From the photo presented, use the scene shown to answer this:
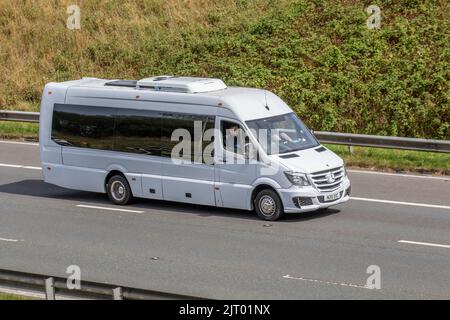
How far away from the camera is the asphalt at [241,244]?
14273 mm

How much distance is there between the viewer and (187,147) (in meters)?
19.2

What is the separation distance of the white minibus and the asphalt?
45 centimetres

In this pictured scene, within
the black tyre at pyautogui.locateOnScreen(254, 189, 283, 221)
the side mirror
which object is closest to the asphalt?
the black tyre at pyautogui.locateOnScreen(254, 189, 283, 221)

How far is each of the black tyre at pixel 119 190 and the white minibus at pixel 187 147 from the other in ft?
0.07

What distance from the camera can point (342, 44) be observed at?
100 feet

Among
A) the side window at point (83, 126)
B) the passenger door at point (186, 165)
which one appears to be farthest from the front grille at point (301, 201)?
the side window at point (83, 126)

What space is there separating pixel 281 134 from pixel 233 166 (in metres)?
1.16

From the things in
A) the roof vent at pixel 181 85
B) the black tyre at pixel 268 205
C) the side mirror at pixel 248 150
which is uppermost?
the roof vent at pixel 181 85

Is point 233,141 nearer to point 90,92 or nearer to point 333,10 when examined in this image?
point 90,92

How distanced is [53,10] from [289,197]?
76.1ft

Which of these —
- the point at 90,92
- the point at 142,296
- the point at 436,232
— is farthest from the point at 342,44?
the point at 142,296

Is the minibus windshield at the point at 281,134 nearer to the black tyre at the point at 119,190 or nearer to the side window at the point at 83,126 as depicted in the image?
the black tyre at the point at 119,190

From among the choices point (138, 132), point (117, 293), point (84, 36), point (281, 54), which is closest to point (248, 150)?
point (138, 132)

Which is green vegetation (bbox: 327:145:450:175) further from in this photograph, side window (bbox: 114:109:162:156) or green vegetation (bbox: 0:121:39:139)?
green vegetation (bbox: 0:121:39:139)
